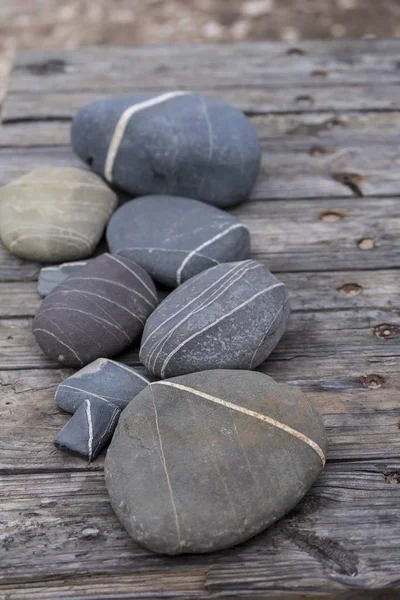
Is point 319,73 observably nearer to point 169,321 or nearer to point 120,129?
point 120,129

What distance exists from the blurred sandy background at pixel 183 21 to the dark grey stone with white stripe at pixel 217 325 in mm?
4313

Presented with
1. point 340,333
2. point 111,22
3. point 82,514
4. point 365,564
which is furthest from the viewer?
point 111,22

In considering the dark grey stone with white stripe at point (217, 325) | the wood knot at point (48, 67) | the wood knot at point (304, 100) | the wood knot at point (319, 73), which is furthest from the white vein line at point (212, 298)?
the wood knot at point (48, 67)

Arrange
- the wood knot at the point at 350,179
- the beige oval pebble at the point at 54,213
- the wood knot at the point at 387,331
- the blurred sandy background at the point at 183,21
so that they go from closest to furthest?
1. the wood knot at the point at 387,331
2. the beige oval pebble at the point at 54,213
3. the wood knot at the point at 350,179
4. the blurred sandy background at the point at 183,21

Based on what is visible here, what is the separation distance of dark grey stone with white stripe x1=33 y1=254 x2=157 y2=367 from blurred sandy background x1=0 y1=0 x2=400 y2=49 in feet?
13.7

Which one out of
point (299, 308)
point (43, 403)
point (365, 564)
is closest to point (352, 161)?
point (299, 308)

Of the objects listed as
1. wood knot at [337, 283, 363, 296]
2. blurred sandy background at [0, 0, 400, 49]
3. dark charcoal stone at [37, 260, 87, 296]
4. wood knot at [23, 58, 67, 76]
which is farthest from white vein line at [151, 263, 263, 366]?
blurred sandy background at [0, 0, 400, 49]

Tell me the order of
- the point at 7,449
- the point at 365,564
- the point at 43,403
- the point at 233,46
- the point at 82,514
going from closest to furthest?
1. the point at 365,564
2. the point at 82,514
3. the point at 7,449
4. the point at 43,403
5. the point at 233,46

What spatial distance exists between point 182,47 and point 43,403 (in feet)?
7.92

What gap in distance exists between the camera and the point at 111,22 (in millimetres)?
6348

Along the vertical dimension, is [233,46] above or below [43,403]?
above

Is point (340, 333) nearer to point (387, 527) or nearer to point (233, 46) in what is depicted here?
point (387, 527)

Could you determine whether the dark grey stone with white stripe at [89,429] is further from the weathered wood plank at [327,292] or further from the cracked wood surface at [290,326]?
the weathered wood plank at [327,292]

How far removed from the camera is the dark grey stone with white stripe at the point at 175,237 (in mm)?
2355
